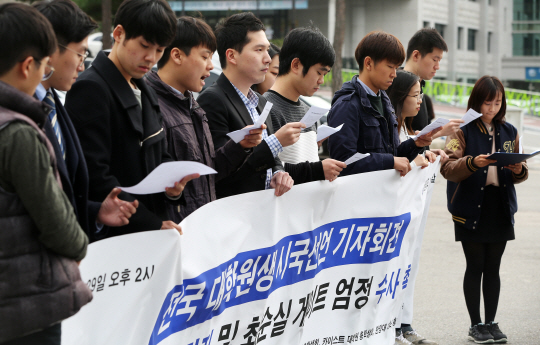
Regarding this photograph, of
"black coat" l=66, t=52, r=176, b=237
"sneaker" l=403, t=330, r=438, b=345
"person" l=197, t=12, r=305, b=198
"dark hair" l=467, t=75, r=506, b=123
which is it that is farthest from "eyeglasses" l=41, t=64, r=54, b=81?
"dark hair" l=467, t=75, r=506, b=123

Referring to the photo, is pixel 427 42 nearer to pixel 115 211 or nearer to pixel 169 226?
pixel 169 226

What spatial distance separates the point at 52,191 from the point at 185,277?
0.99m

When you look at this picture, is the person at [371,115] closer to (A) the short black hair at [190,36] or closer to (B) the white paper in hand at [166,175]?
(A) the short black hair at [190,36]

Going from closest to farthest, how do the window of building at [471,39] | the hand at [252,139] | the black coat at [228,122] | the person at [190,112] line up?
1. the hand at [252,139]
2. the person at [190,112]
3. the black coat at [228,122]
4. the window of building at [471,39]

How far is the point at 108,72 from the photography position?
9.20 feet

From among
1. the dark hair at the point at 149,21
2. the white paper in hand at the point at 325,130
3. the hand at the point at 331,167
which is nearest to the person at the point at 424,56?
the hand at the point at 331,167

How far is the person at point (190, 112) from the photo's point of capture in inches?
126

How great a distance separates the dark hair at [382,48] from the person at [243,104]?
833 millimetres

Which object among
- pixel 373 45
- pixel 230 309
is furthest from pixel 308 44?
pixel 230 309

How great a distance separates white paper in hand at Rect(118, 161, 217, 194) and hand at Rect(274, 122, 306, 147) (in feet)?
2.65

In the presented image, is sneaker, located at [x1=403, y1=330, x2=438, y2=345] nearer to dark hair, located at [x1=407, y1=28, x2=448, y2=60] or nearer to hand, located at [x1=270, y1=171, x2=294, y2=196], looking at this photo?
hand, located at [x1=270, y1=171, x2=294, y2=196]

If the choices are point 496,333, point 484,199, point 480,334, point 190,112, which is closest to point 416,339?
point 480,334

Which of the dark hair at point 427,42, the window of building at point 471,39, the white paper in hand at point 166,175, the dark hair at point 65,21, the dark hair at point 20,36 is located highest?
the window of building at point 471,39

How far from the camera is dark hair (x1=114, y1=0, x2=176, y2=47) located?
109 inches
